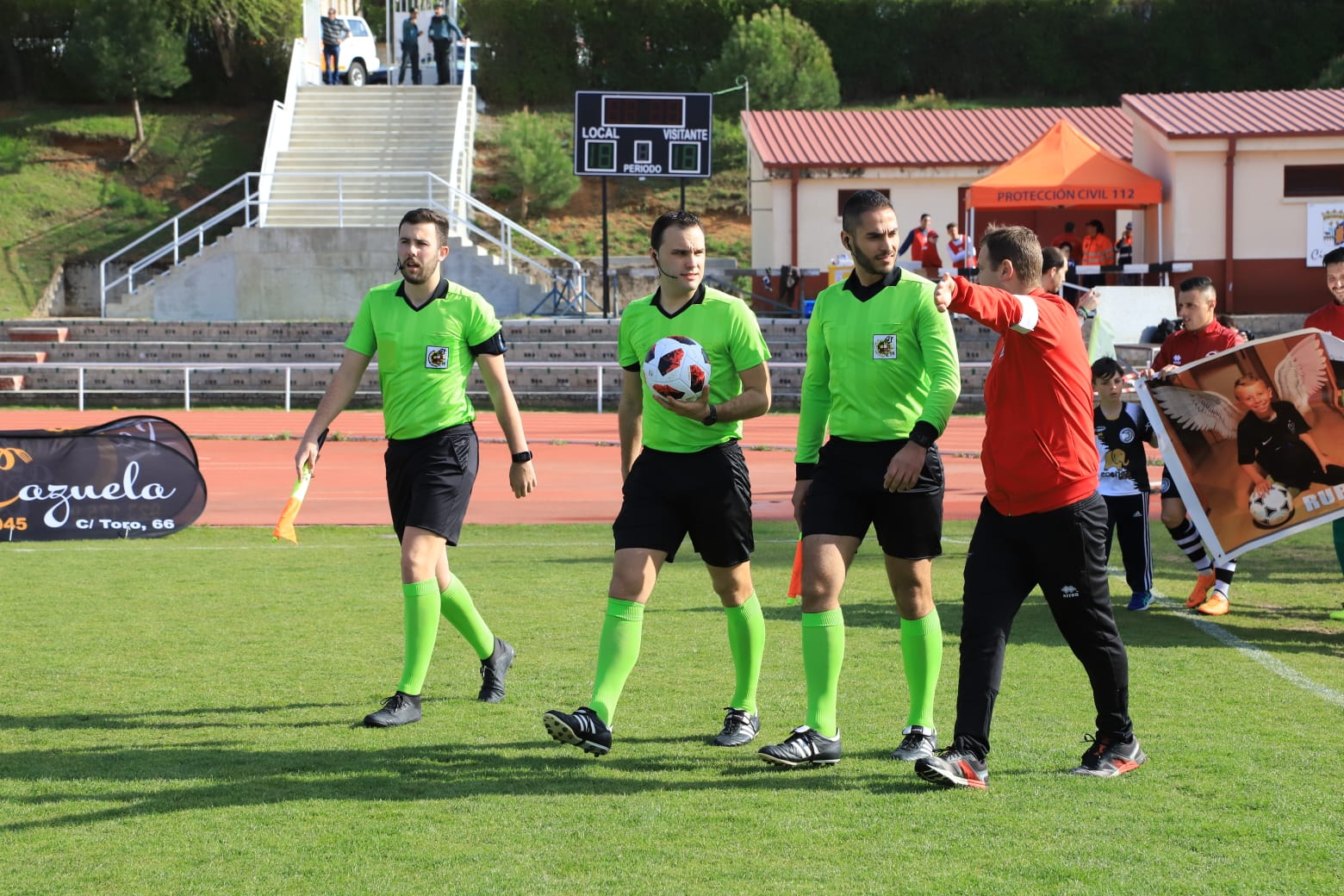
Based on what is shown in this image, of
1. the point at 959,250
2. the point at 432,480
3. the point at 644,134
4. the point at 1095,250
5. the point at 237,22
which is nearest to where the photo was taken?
the point at 432,480

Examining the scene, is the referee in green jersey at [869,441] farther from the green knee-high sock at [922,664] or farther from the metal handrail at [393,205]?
the metal handrail at [393,205]

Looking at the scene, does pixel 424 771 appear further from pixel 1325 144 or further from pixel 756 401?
pixel 1325 144

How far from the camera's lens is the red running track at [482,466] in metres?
15.0

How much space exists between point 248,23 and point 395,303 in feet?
146

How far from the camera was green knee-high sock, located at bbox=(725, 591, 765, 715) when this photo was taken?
6.11 metres

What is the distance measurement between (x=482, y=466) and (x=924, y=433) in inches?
542

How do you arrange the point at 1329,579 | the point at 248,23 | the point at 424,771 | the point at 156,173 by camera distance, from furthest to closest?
the point at 248,23
the point at 156,173
the point at 1329,579
the point at 424,771

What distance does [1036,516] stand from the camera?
17.7 feet

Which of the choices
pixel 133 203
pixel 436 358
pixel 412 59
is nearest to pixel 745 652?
pixel 436 358

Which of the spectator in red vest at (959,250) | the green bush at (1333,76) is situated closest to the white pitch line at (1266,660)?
the spectator in red vest at (959,250)

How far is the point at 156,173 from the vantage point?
44.1m

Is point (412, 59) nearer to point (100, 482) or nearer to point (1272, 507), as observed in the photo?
point (100, 482)

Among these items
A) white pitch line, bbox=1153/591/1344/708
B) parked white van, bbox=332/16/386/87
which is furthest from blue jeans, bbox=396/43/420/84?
white pitch line, bbox=1153/591/1344/708

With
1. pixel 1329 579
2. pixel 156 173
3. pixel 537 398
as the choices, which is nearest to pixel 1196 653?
pixel 1329 579
